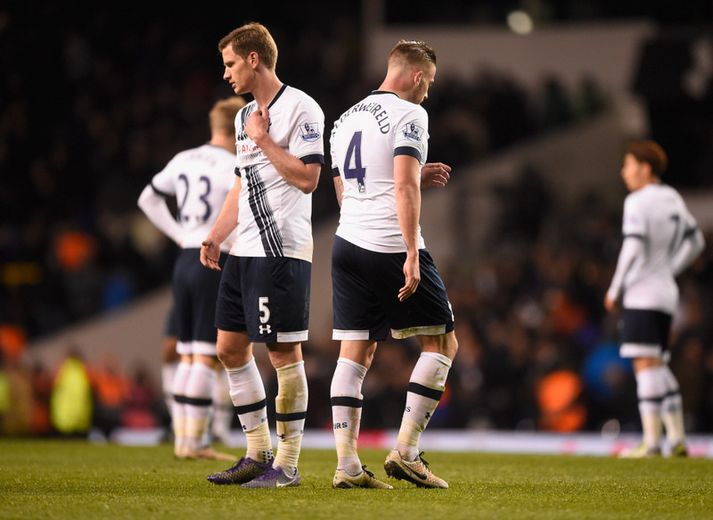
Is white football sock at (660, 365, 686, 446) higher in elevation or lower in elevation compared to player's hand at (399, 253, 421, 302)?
lower

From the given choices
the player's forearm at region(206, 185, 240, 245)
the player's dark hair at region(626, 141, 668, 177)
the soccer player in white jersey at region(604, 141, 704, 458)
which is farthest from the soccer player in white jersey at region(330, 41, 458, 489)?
the player's dark hair at region(626, 141, 668, 177)

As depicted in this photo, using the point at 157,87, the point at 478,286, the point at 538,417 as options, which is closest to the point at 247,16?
the point at 157,87

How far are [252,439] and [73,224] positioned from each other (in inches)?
585

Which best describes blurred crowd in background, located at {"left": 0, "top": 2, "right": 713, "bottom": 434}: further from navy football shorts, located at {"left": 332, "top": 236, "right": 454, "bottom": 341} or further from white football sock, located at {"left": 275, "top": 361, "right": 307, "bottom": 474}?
white football sock, located at {"left": 275, "top": 361, "right": 307, "bottom": 474}

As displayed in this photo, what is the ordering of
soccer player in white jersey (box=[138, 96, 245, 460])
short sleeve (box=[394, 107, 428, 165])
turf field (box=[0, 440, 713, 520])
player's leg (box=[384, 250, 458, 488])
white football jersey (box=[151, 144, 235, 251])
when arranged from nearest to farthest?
1. turf field (box=[0, 440, 713, 520])
2. short sleeve (box=[394, 107, 428, 165])
3. player's leg (box=[384, 250, 458, 488])
4. soccer player in white jersey (box=[138, 96, 245, 460])
5. white football jersey (box=[151, 144, 235, 251])

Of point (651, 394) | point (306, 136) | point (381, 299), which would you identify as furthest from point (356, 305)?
point (651, 394)

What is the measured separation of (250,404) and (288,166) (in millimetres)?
1449

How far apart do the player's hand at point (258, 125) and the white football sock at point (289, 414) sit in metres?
1.24

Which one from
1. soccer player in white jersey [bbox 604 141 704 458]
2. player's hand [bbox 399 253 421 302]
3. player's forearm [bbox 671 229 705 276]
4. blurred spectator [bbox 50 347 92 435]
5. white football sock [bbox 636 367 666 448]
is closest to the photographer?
player's hand [bbox 399 253 421 302]

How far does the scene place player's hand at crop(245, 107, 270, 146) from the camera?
23.2 feet

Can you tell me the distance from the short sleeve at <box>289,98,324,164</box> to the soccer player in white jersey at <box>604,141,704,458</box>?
13.7 feet

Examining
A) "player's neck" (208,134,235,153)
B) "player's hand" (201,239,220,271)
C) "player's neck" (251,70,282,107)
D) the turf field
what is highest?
"player's neck" (208,134,235,153)

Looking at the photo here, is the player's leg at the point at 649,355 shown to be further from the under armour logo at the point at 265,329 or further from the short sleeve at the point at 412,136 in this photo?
the under armour logo at the point at 265,329

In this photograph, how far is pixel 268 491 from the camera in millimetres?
6895
